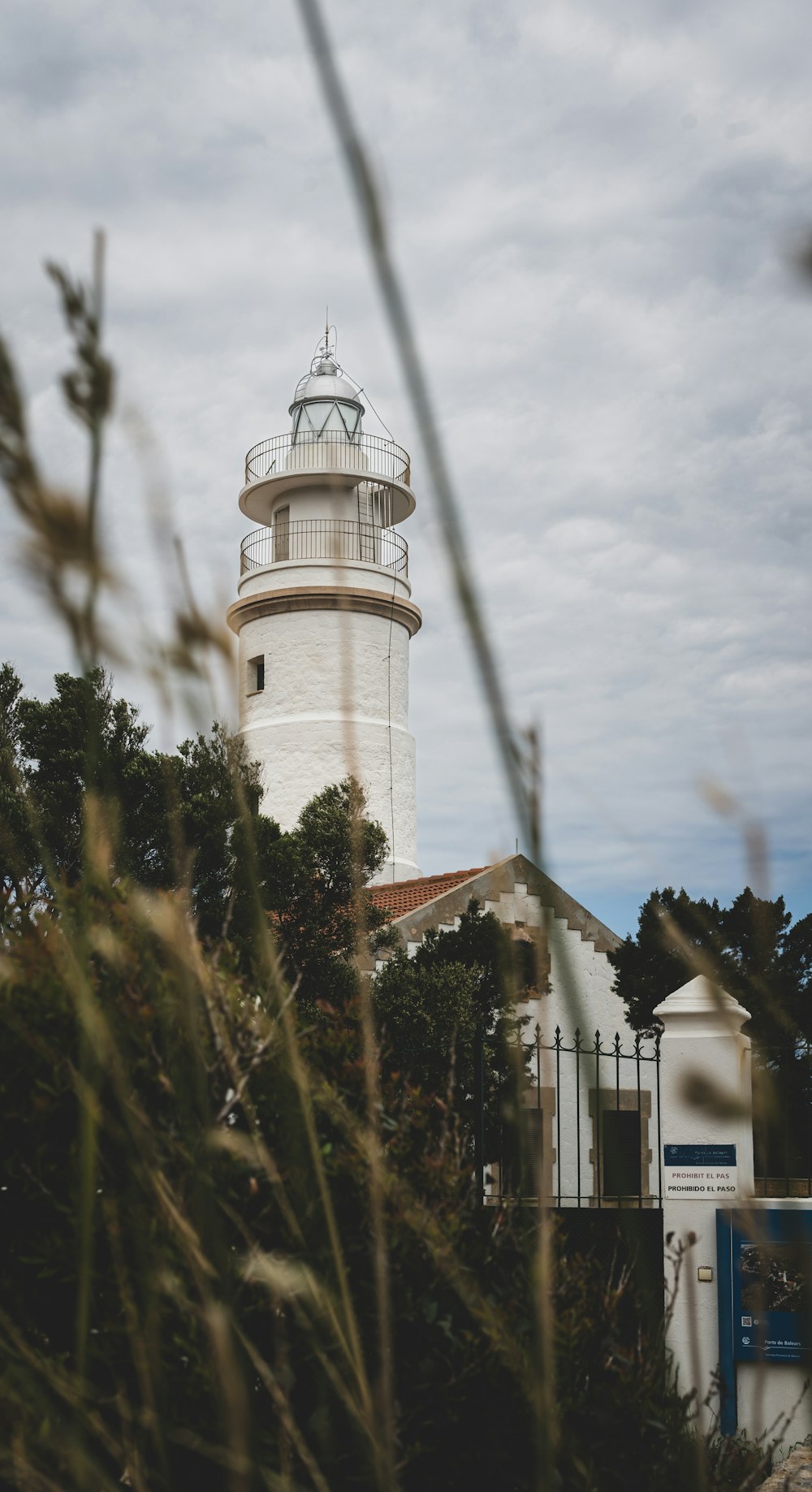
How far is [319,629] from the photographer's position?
78.0 ft

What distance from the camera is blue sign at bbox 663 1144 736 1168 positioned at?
285 inches

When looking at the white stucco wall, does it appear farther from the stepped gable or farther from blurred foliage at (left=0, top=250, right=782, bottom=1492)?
blurred foliage at (left=0, top=250, right=782, bottom=1492)

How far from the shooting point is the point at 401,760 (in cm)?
2391

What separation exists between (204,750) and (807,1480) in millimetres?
5372

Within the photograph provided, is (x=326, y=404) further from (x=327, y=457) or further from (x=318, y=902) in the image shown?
(x=318, y=902)

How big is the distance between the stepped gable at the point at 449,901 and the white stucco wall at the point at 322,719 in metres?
1.88

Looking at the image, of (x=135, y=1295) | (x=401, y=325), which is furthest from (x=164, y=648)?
(x=135, y=1295)

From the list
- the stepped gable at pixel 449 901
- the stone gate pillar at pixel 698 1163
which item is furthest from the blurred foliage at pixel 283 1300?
the stepped gable at pixel 449 901

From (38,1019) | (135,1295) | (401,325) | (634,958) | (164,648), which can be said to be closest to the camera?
(401,325)

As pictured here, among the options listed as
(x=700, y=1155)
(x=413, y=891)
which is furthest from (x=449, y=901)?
(x=700, y=1155)

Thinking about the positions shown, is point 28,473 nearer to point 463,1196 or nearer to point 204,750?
point 204,750

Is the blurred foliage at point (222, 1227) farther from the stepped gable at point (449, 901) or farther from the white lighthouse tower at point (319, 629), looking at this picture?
the white lighthouse tower at point (319, 629)

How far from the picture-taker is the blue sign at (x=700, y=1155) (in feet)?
23.8

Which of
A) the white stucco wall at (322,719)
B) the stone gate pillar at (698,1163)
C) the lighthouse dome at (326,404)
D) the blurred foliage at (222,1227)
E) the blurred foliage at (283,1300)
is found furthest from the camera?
the lighthouse dome at (326,404)
